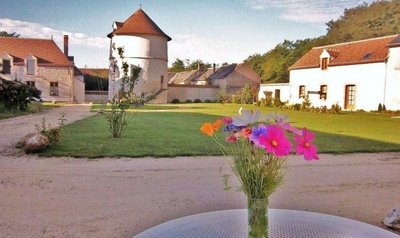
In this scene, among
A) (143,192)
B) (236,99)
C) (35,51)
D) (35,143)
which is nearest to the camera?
(143,192)

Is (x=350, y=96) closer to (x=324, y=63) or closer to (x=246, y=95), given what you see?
(x=324, y=63)

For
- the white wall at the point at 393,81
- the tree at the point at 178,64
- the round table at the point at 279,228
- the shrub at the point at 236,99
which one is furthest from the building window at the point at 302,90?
the tree at the point at 178,64

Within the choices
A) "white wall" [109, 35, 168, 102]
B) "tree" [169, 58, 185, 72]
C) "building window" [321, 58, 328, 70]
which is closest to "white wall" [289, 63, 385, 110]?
"building window" [321, 58, 328, 70]

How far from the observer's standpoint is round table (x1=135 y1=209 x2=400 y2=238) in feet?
6.77

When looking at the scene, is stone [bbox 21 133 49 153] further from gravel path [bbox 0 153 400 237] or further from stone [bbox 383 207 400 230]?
stone [bbox 383 207 400 230]

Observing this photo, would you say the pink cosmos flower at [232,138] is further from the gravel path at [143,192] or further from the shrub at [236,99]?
the shrub at [236,99]

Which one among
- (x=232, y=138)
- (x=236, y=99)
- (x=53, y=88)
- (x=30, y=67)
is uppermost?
(x=30, y=67)

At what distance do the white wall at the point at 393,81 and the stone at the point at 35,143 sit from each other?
2332cm

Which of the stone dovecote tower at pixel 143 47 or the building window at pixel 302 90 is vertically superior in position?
the stone dovecote tower at pixel 143 47

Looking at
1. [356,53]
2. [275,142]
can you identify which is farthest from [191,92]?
[275,142]

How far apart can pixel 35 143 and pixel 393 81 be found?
23.8m

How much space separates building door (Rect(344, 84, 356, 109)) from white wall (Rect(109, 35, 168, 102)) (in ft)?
56.3

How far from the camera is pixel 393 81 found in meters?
24.5

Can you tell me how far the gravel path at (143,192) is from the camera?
362 cm
